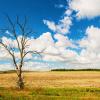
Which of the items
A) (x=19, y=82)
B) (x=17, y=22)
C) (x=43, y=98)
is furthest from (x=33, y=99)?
(x=17, y=22)

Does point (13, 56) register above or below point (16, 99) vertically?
above

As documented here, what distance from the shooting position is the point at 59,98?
23359mm

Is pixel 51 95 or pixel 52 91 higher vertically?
pixel 52 91

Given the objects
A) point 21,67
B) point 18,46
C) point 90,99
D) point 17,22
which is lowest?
point 90,99

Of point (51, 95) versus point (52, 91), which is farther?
point (52, 91)

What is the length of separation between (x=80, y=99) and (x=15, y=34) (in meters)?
17.4

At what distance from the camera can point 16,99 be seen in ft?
74.3

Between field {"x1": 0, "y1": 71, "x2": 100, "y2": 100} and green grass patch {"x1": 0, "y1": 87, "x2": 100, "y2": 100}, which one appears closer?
green grass patch {"x1": 0, "y1": 87, "x2": 100, "y2": 100}

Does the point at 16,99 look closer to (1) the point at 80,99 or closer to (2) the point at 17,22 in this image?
(1) the point at 80,99

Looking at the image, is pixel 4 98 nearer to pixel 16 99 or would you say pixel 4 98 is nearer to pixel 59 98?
pixel 16 99

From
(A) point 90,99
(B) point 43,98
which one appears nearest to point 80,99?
(A) point 90,99

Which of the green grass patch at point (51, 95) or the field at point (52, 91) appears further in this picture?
the field at point (52, 91)

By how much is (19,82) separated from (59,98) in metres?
14.0

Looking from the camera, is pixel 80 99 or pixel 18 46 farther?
pixel 18 46
